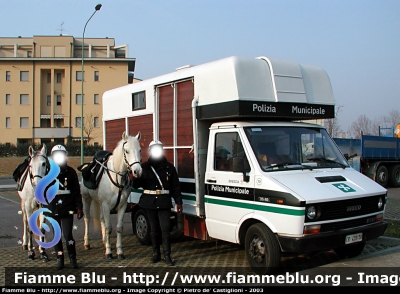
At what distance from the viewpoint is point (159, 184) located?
7.57m

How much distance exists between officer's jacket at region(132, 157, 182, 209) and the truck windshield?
156 centimetres

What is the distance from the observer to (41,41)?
6112cm

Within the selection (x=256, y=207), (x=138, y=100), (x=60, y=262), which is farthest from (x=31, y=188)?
(x=256, y=207)

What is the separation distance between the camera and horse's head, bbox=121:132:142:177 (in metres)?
7.10

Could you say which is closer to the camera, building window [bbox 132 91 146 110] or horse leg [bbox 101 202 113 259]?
horse leg [bbox 101 202 113 259]

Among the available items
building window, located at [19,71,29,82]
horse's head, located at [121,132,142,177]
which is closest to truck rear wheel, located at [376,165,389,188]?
horse's head, located at [121,132,142,177]

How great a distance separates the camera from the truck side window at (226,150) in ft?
23.5

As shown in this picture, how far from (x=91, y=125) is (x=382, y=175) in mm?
43262

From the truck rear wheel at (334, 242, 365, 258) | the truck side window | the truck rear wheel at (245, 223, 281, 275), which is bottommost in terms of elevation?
the truck rear wheel at (334, 242, 365, 258)

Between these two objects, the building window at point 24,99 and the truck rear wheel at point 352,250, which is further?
the building window at point 24,99

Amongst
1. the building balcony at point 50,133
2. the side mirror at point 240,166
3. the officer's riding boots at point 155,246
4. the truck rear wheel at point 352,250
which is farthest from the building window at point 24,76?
the truck rear wheel at point 352,250

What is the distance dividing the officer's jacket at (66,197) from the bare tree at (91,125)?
5049 cm

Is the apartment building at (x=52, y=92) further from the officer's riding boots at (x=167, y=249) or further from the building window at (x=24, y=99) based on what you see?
the officer's riding boots at (x=167, y=249)
